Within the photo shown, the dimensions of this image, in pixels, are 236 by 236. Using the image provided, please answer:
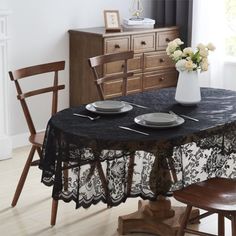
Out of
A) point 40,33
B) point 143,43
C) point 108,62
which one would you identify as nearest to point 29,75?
point 108,62

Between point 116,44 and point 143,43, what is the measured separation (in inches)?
12.6

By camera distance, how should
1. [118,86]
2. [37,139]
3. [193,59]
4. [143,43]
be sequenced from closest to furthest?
[193,59] → [37,139] → [118,86] → [143,43]

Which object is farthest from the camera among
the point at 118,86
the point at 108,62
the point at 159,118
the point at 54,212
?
the point at 118,86

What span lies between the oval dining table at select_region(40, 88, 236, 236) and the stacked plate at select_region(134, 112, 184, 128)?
0.8 inches

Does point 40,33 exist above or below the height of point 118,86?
above

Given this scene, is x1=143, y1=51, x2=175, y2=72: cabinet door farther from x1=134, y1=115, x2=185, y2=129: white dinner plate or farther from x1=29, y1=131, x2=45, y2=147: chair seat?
x1=134, y1=115, x2=185, y2=129: white dinner plate

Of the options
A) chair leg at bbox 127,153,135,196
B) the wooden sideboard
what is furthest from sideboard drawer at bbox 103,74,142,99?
chair leg at bbox 127,153,135,196

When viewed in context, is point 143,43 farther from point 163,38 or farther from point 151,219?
point 151,219

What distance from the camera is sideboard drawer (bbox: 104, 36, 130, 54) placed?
480cm

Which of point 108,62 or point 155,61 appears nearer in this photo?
point 108,62

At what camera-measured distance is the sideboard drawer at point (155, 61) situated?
5.18 meters

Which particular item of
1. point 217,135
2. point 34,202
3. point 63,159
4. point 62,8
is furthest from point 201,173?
point 62,8

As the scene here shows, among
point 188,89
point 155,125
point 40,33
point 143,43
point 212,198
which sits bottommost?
point 212,198

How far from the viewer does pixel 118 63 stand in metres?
4.93
